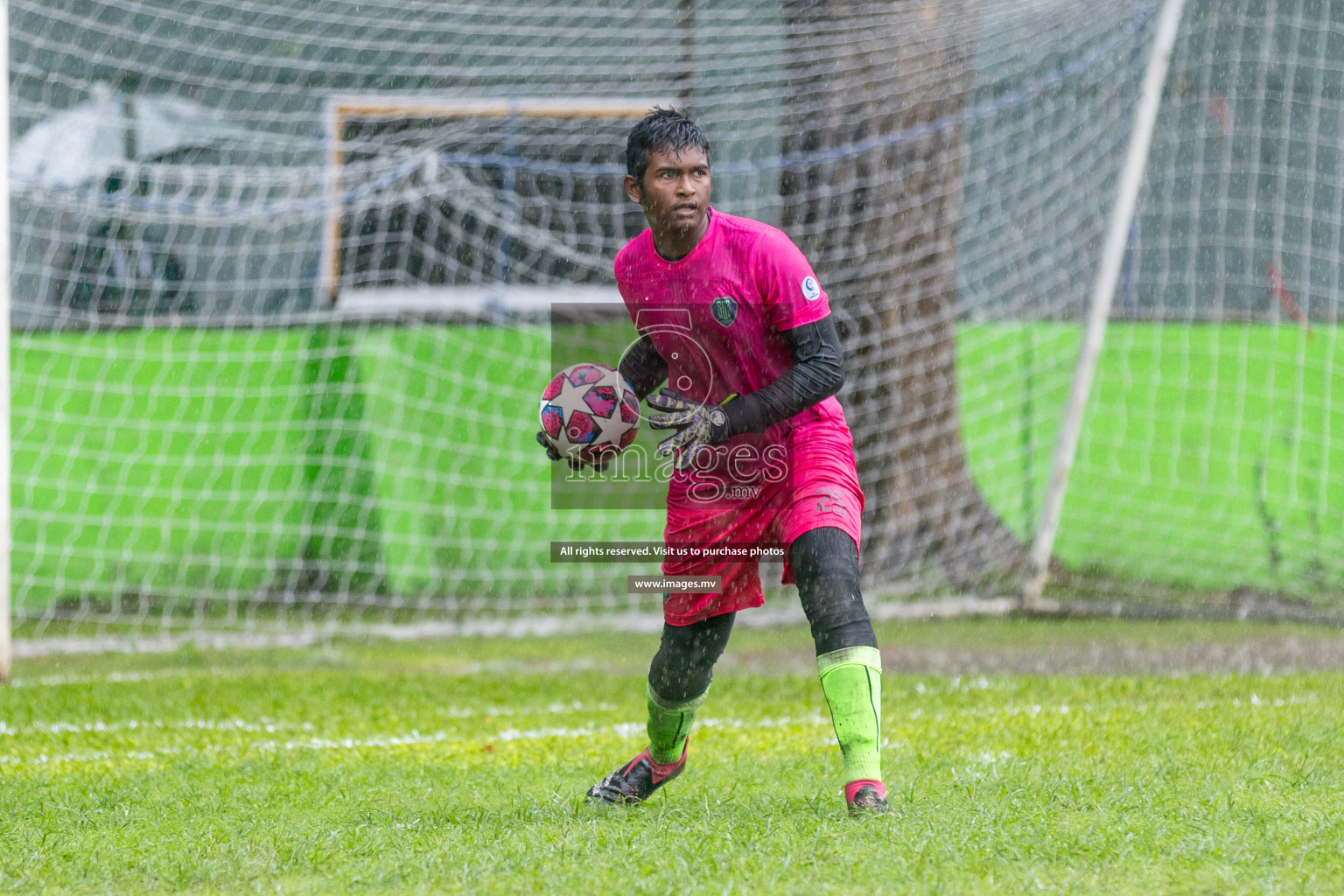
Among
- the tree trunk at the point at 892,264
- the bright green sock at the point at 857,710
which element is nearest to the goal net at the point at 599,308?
the tree trunk at the point at 892,264

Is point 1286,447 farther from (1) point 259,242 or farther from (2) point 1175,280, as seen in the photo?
(1) point 259,242

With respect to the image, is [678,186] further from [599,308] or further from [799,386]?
[599,308]

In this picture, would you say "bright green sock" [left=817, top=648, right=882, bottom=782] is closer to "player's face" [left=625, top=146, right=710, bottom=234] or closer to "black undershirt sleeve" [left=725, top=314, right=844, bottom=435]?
"black undershirt sleeve" [left=725, top=314, right=844, bottom=435]

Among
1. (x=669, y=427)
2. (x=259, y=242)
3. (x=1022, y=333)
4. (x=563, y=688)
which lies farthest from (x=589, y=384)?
(x=259, y=242)

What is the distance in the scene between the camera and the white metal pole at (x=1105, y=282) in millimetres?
7793

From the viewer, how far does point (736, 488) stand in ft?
13.0

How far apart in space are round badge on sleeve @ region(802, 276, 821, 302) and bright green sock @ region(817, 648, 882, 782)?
0.95 meters

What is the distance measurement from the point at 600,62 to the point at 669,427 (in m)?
6.63

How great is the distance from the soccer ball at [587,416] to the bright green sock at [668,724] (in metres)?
0.71

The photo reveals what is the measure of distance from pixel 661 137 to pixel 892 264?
5.19 m

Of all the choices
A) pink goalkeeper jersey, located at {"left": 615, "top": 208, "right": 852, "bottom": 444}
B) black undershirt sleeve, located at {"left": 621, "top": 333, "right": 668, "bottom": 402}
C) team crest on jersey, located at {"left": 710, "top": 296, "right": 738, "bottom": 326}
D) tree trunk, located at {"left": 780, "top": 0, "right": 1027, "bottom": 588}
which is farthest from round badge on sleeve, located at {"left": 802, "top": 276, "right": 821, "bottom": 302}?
tree trunk, located at {"left": 780, "top": 0, "right": 1027, "bottom": 588}

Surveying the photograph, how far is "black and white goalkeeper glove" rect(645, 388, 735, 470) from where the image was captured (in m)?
3.71

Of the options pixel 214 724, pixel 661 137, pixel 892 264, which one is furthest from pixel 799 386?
pixel 892 264

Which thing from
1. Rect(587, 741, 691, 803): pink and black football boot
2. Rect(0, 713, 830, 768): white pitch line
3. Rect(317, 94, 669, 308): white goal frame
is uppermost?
Rect(317, 94, 669, 308): white goal frame
